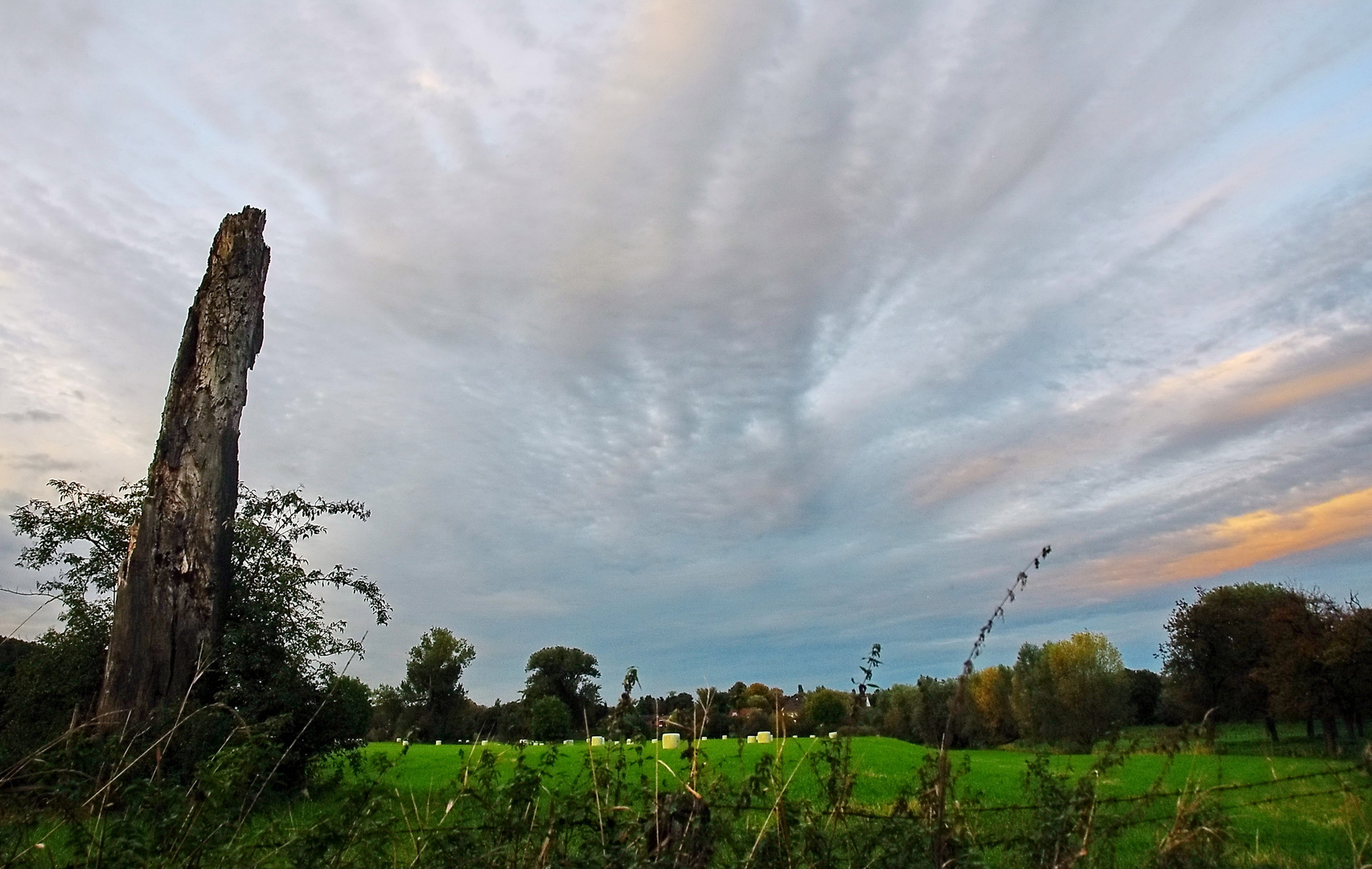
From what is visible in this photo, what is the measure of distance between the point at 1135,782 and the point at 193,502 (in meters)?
19.3

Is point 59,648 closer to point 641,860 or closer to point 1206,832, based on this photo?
point 641,860

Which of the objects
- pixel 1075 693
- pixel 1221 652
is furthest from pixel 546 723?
pixel 1075 693

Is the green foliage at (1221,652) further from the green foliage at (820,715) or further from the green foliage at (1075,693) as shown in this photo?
the green foliage at (820,715)

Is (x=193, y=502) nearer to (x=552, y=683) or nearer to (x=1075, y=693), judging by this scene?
(x=552, y=683)

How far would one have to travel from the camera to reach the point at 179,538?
16328 mm

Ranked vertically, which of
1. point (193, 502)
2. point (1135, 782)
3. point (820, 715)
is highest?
point (193, 502)

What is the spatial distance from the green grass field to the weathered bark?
16.6 feet

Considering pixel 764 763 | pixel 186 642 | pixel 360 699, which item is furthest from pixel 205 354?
pixel 764 763

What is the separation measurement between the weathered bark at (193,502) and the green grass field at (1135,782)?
16.6 ft

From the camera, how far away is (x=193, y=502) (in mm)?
16641

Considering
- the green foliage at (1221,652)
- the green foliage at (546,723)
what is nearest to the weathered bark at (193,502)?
the green foliage at (546,723)

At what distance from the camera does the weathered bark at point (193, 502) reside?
15414mm

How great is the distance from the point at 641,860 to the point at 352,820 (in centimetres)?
177

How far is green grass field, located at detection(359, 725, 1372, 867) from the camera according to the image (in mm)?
4844
